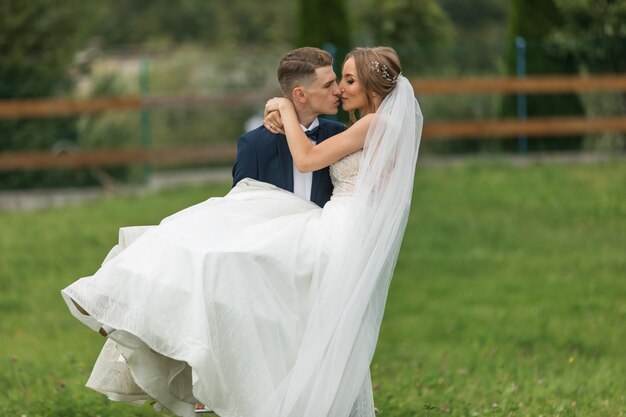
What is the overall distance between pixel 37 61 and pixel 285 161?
47.1 ft

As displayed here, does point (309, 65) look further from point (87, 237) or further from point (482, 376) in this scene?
point (87, 237)

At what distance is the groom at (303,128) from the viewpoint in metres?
5.89

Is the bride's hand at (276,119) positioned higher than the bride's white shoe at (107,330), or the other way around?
the bride's hand at (276,119)

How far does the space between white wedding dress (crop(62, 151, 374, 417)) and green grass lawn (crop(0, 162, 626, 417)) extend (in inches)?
60.3

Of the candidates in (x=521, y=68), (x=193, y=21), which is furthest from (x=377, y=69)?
(x=193, y=21)

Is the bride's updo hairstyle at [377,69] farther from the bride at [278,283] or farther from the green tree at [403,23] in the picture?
the green tree at [403,23]

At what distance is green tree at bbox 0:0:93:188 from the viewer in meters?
18.5

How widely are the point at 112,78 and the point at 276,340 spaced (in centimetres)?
1494

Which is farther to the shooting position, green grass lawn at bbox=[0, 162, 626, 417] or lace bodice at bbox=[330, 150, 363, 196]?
green grass lawn at bbox=[0, 162, 626, 417]

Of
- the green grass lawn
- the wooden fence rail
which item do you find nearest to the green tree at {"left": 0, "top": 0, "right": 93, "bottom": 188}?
the wooden fence rail

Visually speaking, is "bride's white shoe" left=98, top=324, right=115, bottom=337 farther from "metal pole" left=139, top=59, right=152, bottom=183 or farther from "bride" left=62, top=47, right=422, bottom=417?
"metal pole" left=139, top=59, right=152, bottom=183

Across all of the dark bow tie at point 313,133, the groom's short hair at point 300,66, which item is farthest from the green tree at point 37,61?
the groom's short hair at point 300,66

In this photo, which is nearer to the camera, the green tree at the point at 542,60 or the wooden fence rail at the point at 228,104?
the wooden fence rail at the point at 228,104

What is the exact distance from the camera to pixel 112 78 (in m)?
19.9
